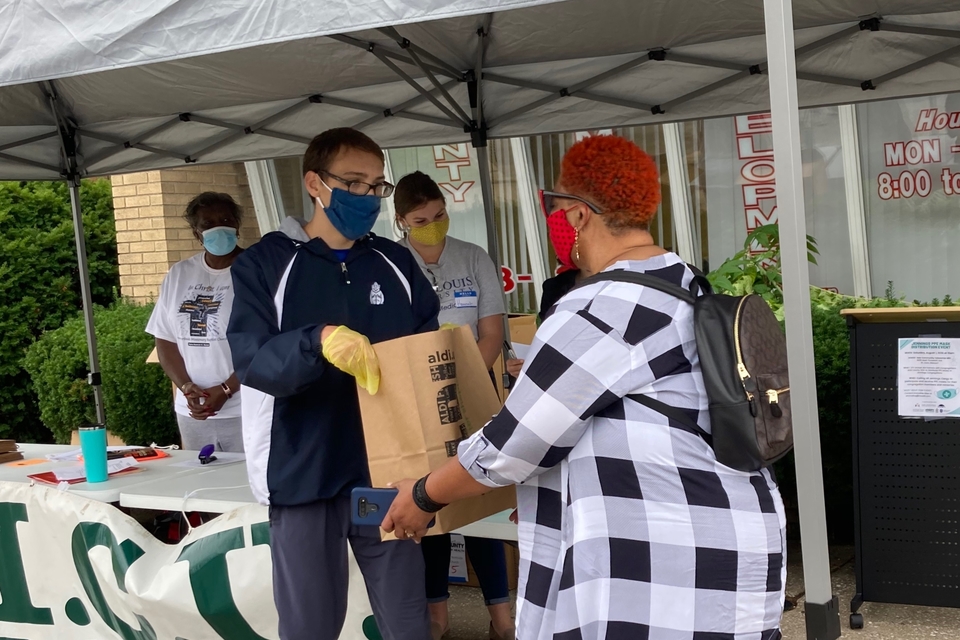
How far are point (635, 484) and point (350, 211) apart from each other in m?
1.19

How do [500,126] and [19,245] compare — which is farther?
[19,245]

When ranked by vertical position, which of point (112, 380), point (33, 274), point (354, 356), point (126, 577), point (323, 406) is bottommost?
point (126, 577)

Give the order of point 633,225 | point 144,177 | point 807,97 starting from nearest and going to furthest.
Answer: point 633,225 → point 807,97 → point 144,177

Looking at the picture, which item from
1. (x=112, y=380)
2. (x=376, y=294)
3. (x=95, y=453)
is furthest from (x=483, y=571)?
(x=112, y=380)

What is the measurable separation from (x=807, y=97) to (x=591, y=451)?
11.0ft

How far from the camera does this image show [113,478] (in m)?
3.97

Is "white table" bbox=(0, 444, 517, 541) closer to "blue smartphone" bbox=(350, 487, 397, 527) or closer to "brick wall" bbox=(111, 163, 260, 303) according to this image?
"blue smartphone" bbox=(350, 487, 397, 527)

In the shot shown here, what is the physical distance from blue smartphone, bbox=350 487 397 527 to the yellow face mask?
2235 millimetres

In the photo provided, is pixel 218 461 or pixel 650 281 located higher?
pixel 650 281

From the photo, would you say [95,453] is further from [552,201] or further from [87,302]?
[87,302]

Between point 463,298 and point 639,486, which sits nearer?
point 639,486

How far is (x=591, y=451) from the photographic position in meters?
1.90

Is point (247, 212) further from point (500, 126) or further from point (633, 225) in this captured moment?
point (633, 225)

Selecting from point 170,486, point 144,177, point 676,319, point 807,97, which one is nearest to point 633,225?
point 676,319
